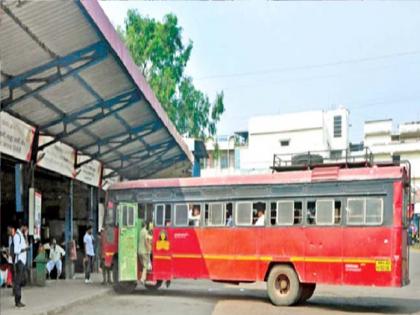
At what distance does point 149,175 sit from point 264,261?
13.8 meters

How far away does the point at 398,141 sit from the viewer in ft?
161

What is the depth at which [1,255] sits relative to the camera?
16.4 meters

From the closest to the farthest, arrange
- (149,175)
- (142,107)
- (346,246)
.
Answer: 1. (346,246)
2. (142,107)
3. (149,175)

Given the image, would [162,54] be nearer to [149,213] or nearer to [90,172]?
[90,172]

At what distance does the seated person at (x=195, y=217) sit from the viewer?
1580cm

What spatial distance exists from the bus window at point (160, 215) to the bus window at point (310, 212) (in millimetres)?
4038

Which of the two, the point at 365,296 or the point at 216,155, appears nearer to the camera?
the point at 365,296

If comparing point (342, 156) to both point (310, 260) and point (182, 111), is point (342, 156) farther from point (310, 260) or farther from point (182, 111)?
point (182, 111)

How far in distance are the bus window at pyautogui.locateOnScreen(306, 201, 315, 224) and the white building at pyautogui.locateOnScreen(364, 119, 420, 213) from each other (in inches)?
979

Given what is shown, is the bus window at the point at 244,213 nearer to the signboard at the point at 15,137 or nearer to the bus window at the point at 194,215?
the bus window at the point at 194,215

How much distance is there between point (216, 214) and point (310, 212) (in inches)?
96.8

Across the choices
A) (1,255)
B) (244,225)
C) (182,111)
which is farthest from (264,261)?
(182,111)

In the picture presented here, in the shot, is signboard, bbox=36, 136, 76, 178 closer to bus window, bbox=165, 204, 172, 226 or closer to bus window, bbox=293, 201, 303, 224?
bus window, bbox=165, 204, 172, 226

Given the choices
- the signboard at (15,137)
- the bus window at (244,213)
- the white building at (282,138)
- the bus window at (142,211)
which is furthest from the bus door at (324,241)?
the white building at (282,138)
